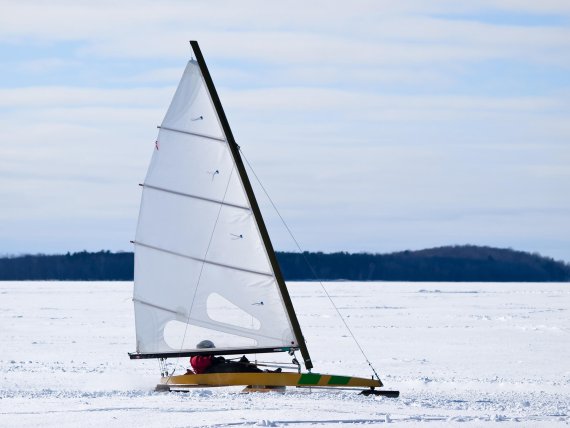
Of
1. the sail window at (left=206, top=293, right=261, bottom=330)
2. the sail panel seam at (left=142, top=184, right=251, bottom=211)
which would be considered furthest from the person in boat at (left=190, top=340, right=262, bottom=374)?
the sail panel seam at (left=142, top=184, right=251, bottom=211)

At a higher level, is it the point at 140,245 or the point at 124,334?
the point at 140,245

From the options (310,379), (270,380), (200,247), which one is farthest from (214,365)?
(200,247)

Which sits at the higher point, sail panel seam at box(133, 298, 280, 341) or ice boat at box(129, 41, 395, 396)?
ice boat at box(129, 41, 395, 396)

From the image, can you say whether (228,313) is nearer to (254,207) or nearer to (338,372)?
(254,207)

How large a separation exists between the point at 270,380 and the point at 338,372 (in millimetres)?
3775

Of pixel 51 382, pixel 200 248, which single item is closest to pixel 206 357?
pixel 200 248

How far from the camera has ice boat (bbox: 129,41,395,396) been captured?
47.3 feet

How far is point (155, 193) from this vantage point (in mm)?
14727

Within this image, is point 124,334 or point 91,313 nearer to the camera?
point 124,334

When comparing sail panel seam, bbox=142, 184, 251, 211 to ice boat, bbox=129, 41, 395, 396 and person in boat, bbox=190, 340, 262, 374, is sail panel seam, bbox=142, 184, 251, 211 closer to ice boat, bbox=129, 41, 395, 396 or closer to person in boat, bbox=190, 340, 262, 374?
ice boat, bbox=129, 41, 395, 396

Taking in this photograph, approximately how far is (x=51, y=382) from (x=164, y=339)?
8.45 ft

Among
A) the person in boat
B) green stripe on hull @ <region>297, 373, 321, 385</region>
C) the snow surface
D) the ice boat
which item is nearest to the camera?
the snow surface

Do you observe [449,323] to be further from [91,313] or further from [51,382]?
[51,382]

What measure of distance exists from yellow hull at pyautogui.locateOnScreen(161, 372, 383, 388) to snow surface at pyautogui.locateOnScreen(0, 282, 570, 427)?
0.17m
